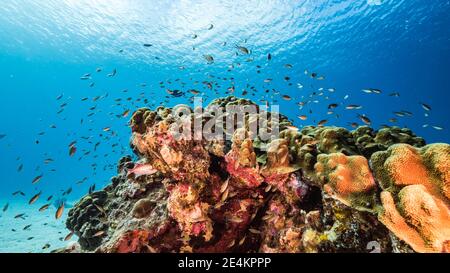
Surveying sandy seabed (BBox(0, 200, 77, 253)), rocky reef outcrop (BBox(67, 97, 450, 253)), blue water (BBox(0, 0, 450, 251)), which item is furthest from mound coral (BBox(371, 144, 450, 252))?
sandy seabed (BBox(0, 200, 77, 253))

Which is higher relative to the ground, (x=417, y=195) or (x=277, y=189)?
(x=417, y=195)

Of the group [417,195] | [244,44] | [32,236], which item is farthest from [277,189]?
[244,44]

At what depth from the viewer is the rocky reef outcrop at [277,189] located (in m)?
3.48

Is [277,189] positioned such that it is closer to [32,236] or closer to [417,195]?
[417,195]

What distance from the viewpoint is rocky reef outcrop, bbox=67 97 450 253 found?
11.4 ft

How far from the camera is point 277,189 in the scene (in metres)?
5.05

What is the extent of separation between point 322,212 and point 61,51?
51.3 m

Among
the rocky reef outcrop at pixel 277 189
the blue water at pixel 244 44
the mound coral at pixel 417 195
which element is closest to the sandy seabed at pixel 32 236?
the blue water at pixel 244 44

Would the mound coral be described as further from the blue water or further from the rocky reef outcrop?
the blue water

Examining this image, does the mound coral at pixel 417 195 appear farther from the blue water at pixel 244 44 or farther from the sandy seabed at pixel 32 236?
the sandy seabed at pixel 32 236

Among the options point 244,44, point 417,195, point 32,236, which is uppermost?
point 244,44

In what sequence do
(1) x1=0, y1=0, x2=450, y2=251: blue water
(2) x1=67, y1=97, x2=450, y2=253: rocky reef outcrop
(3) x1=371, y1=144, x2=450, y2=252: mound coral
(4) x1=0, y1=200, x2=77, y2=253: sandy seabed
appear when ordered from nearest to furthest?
(3) x1=371, y1=144, x2=450, y2=252: mound coral → (2) x1=67, y1=97, x2=450, y2=253: rocky reef outcrop → (4) x1=0, y1=200, x2=77, y2=253: sandy seabed → (1) x1=0, y1=0, x2=450, y2=251: blue water
